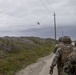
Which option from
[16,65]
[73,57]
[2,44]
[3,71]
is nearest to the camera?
[73,57]

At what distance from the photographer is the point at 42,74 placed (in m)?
18.7

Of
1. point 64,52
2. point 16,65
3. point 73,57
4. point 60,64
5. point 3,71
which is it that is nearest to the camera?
point 73,57

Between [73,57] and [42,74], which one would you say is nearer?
[73,57]

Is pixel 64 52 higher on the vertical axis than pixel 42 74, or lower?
higher

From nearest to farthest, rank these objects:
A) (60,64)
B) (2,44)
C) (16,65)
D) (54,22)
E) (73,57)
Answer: (73,57) → (60,64) → (16,65) → (2,44) → (54,22)

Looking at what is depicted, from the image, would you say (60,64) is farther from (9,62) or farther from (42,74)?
(9,62)

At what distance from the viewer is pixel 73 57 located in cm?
486

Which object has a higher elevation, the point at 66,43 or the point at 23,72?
the point at 66,43

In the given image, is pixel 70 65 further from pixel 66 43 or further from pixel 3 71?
pixel 3 71

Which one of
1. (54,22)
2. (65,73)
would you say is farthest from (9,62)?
(54,22)

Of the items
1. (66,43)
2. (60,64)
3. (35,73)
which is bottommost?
(35,73)

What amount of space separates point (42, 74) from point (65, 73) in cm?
1379

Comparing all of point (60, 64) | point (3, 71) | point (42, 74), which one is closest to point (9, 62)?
point (3, 71)

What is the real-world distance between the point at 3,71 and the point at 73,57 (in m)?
15.7
